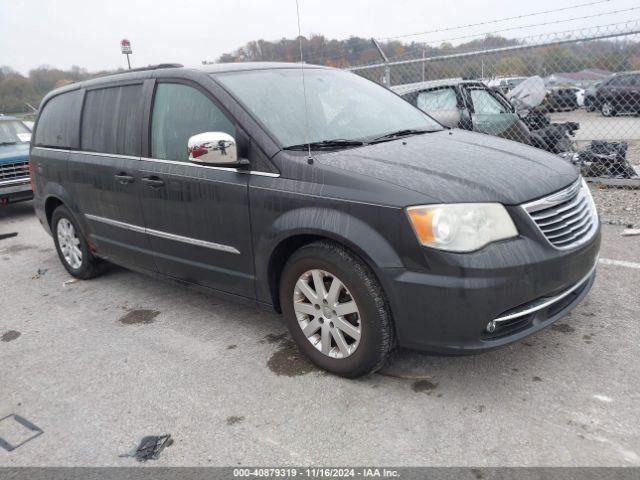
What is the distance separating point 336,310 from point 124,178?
203 cm

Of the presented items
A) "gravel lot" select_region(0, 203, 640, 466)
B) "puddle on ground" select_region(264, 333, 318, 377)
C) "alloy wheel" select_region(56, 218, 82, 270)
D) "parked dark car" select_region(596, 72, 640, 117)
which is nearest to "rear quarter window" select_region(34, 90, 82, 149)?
"alloy wheel" select_region(56, 218, 82, 270)

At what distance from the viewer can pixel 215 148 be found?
9.88 ft

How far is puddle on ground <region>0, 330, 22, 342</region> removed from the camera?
153 inches

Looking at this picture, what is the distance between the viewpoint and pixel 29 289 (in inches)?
195

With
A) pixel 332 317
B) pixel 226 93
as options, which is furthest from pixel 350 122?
pixel 332 317

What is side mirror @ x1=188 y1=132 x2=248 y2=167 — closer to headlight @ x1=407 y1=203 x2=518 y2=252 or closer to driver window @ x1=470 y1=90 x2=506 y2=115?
headlight @ x1=407 y1=203 x2=518 y2=252

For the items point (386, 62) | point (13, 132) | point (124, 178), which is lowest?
point (124, 178)

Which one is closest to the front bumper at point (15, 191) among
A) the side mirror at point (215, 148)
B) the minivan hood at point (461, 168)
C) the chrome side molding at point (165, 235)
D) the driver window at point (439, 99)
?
the chrome side molding at point (165, 235)

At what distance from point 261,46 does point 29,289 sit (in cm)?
306

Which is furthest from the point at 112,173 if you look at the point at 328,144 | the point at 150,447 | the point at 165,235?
the point at 150,447

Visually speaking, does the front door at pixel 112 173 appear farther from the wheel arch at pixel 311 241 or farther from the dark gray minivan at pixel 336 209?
the wheel arch at pixel 311 241

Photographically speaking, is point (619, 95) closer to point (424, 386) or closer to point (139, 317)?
point (424, 386)

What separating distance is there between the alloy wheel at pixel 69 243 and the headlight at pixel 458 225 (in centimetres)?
363

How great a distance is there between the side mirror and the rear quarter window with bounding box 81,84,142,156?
101cm
